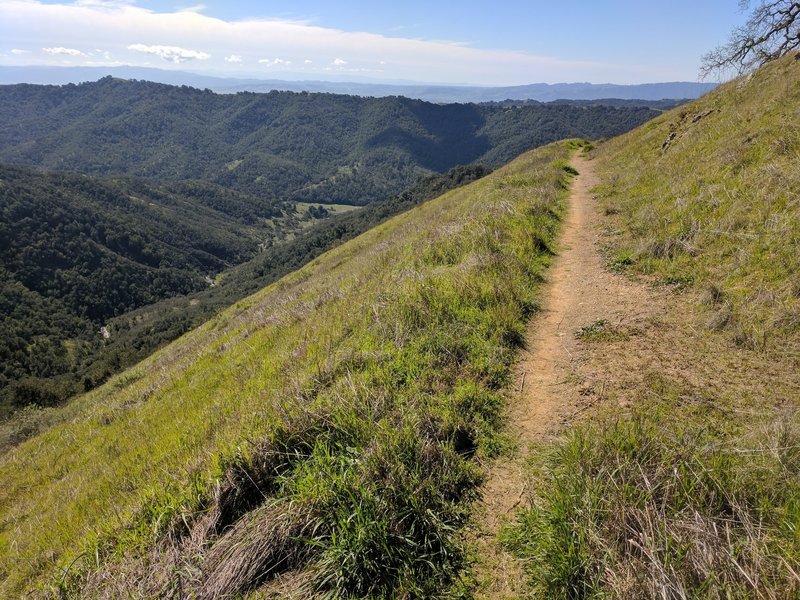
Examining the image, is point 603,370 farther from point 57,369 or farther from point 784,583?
point 57,369

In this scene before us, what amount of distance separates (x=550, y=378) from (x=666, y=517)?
280cm

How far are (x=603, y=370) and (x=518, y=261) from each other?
4261 millimetres

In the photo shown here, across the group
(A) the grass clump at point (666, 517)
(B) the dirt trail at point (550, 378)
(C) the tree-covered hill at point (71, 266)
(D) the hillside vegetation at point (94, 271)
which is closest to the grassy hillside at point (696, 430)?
(A) the grass clump at point (666, 517)

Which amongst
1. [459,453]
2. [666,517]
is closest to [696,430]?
[666,517]

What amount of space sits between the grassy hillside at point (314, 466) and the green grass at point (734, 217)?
2986mm

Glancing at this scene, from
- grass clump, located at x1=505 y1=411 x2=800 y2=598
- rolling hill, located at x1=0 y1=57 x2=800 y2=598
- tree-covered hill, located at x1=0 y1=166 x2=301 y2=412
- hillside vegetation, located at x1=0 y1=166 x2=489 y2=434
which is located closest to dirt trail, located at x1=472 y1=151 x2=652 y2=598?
rolling hill, located at x1=0 y1=57 x2=800 y2=598

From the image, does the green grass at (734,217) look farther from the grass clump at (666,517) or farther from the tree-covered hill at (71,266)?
the tree-covered hill at (71,266)

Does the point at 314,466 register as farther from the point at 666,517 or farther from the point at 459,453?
the point at 666,517

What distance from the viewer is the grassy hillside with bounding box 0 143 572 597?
3377mm

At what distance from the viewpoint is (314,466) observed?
4.05m

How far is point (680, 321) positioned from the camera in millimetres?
6461

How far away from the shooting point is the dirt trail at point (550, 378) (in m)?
3.38

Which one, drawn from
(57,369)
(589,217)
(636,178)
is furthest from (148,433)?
(57,369)

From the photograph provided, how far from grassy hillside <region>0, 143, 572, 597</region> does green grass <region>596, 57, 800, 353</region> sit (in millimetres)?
2986
